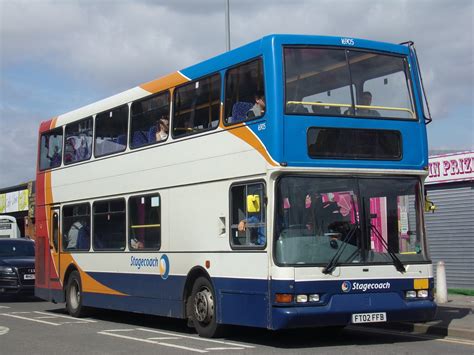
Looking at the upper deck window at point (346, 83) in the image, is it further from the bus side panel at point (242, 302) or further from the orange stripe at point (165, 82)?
the orange stripe at point (165, 82)

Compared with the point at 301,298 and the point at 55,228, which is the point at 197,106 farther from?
the point at 55,228

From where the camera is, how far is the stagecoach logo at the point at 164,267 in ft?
46.0

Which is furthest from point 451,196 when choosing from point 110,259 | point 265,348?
point 265,348

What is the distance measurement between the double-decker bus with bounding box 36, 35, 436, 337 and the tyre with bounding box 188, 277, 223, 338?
31mm

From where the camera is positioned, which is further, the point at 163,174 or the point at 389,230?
the point at 163,174

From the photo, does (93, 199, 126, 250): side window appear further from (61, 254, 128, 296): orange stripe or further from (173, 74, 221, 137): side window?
(173, 74, 221, 137): side window

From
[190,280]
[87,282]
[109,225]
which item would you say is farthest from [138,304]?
[87,282]

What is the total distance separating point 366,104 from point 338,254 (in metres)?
2.28

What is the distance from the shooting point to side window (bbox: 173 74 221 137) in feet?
42.0

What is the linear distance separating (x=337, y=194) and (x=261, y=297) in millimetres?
1799

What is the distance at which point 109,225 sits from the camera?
16.2 meters

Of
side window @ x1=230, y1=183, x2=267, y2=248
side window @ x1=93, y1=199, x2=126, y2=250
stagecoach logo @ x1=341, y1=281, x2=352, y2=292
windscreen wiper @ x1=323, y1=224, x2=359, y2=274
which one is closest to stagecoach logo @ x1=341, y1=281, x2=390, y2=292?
stagecoach logo @ x1=341, y1=281, x2=352, y2=292

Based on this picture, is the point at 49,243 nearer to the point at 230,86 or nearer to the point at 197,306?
the point at 197,306

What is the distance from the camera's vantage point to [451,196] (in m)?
21.8
